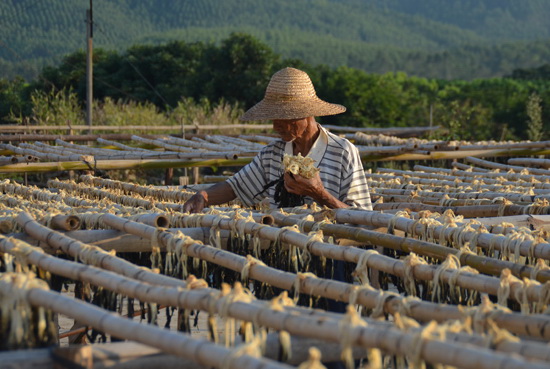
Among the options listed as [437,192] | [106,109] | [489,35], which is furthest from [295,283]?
[489,35]

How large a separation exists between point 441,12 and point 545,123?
15702cm

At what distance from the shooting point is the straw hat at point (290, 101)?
416cm

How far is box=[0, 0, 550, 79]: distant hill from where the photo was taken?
82.5 m

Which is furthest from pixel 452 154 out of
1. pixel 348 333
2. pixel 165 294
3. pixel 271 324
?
pixel 348 333

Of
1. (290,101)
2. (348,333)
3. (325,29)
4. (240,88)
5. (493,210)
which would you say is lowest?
(240,88)

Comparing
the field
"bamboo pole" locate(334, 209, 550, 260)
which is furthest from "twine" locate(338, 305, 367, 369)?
"bamboo pole" locate(334, 209, 550, 260)

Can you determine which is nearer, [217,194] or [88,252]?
[88,252]

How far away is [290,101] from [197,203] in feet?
2.38

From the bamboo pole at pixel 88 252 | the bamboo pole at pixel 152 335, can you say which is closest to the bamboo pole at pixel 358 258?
the bamboo pole at pixel 88 252

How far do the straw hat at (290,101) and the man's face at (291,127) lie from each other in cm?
4

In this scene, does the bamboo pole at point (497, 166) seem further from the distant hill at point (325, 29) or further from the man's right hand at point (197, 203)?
the distant hill at point (325, 29)

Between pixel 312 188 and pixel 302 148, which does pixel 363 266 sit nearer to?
pixel 312 188

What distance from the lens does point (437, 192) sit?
5.42 m

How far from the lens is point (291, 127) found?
4168mm
